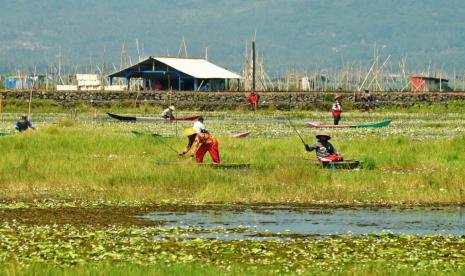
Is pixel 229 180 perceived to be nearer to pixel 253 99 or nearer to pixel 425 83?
pixel 253 99

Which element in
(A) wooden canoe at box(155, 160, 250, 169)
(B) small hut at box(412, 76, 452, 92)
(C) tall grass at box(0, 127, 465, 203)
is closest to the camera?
(C) tall grass at box(0, 127, 465, 203)

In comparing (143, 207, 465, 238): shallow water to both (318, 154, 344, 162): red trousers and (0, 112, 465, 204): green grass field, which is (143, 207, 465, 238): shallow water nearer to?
(0, 112, 465, 204): green grass field

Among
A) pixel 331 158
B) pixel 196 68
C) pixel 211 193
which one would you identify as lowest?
pixel 211 193

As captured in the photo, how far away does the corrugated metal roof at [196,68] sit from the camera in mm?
81625

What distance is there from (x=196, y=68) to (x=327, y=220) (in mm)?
64959

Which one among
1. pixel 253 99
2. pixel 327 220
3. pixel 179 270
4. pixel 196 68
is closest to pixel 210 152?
pixel 327 220

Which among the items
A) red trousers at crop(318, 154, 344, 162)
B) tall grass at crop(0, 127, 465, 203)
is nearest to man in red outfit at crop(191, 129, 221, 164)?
tall grass at crop(0, 127, 465, 203)

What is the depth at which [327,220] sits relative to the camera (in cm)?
2012

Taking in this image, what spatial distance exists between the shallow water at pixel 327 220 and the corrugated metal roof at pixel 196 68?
196 ft

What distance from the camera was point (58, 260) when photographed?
50.9 feet

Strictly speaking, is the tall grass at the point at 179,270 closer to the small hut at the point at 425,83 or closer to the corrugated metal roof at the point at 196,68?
the corrugated metal roof at the point at 196,68

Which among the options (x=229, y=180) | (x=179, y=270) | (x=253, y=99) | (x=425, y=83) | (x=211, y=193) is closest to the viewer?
(x=179, y=270)

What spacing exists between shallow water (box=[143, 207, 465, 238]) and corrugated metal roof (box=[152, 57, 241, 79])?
5981 cm

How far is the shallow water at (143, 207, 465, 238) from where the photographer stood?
18969 mm
